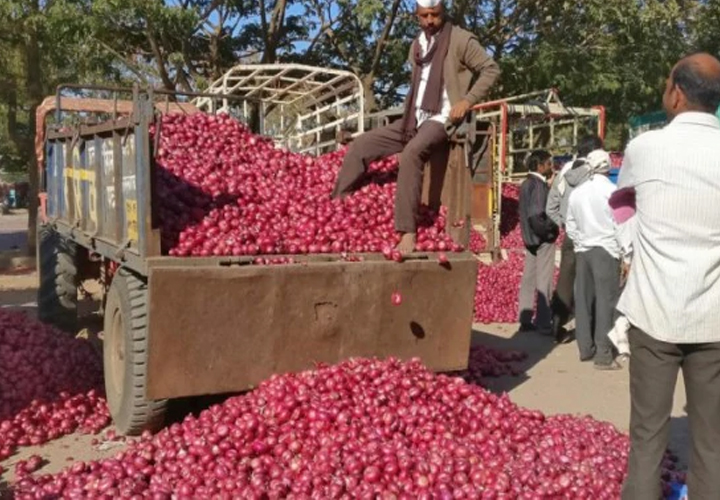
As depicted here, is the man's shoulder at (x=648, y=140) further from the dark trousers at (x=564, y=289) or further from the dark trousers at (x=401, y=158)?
the dark trousers at (x=564, y=289)

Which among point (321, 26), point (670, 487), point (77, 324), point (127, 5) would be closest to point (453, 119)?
point (670, 487)

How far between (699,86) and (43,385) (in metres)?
5.06

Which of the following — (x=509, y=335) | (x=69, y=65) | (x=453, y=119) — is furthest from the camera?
(x=69, y=65)

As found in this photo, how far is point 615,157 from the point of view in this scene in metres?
18.8

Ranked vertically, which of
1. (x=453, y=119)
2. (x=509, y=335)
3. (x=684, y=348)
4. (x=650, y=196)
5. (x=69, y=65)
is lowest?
(x=509, y=335)

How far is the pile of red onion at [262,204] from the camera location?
16.9 feet

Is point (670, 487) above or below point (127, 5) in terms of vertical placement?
below

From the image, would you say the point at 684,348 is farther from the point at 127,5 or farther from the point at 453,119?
the point at 127,5

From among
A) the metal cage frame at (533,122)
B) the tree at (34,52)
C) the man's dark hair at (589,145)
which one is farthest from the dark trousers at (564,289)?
the tree at (34,52)

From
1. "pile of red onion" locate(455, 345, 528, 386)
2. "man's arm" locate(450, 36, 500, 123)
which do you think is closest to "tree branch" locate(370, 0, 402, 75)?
"pile of red onion" locate(455, 345, 528, 386)

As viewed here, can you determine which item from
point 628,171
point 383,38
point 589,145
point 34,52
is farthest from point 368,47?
point 628,171

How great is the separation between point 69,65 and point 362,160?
14.4 m

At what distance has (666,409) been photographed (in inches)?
135

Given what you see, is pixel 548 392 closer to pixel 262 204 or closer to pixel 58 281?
pixel 262 204
